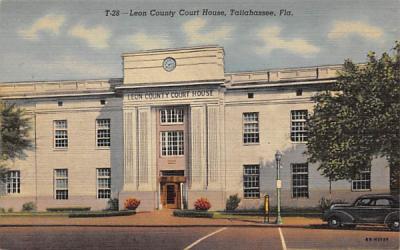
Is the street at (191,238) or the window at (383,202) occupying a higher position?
the window at (383,202)

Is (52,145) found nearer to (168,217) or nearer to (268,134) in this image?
(168,217)

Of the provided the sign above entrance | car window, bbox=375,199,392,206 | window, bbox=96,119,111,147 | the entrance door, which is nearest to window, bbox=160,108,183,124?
the sign above entrance

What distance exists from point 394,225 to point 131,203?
18.1 ft

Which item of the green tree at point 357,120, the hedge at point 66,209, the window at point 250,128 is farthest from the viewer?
the window at point 250,128

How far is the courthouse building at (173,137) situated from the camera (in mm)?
12891

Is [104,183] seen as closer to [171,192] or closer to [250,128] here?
[171,192]

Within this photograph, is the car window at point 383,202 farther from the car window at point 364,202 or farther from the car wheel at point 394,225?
the car wheel at point 394,225

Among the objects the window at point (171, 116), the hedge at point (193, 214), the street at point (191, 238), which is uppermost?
the window at point (171, 116)

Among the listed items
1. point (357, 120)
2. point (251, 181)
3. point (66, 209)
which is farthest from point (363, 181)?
point (66, 209)

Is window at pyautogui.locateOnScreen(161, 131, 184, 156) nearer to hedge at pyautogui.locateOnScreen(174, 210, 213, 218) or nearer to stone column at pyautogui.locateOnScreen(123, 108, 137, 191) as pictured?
stone column at pyautogui.locateOnScreen(123, 108, 137, 191)

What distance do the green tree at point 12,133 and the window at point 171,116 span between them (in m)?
3.18

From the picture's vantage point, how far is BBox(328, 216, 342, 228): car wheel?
12.8 meters

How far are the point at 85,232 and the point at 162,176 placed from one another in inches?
103

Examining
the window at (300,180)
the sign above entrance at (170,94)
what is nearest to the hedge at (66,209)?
the sign above entrance at (170,94)
